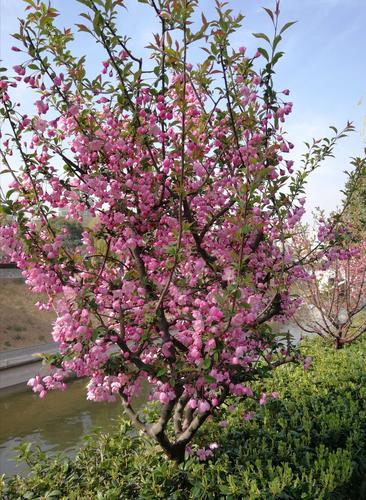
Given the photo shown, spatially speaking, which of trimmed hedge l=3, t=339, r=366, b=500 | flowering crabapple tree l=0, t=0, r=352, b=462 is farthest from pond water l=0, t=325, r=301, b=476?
flowering crabapple tree l=0, t=0, r=352, b=462

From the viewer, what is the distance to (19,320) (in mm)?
23406

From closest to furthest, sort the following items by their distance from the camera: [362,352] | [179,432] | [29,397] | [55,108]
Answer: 1. [55,108]
2. [179,432]
3. [362,352]
4. [29,397]

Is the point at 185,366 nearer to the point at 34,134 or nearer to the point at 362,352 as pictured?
the point at 34,134

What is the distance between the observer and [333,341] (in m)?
10.3

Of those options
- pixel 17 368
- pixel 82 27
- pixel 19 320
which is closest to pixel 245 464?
pixel 82 27

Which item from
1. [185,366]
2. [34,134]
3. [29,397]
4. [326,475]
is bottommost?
[29,397]

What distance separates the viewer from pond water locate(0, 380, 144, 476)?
8.24 metres

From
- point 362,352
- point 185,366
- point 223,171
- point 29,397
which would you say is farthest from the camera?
point 29,397

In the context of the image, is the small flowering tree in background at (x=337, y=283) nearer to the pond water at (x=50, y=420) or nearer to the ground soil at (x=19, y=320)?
the pond water at (x=50, y=420)

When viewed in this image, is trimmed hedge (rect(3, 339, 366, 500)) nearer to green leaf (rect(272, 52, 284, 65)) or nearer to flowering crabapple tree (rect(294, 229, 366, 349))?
flowering crabapple tree (rect(294, 229, 366, 349))

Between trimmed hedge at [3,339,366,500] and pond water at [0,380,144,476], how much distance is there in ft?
9.13

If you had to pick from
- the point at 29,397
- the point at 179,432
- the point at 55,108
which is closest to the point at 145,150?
the point at 55,108

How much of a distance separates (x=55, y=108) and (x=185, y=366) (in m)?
2.67

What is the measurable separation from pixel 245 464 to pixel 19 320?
21448 millimetres
